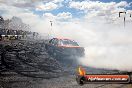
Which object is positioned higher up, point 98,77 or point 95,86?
point 98,77

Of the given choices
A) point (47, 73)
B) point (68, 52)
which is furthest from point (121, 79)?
point (68, 52)

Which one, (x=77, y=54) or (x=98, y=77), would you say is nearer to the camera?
(x=98, y=77)

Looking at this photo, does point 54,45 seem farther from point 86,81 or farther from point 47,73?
point 86,81

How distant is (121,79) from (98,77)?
456 millimetres

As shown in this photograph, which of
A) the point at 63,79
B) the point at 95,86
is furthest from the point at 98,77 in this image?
the point at 63,79

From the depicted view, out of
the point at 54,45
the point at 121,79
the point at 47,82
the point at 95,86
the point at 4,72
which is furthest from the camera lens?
the point at 54,45

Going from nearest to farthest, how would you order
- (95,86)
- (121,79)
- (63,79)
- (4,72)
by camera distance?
1. (121,79)
2. (95,86)
3. (63,79)
4. (4,72)

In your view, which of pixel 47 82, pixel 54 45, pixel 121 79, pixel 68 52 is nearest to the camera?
pixel 121 79

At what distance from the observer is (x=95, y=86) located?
8.38 meters

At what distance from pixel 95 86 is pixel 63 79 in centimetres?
172

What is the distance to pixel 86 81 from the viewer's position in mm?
4852

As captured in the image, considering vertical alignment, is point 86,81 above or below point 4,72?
above

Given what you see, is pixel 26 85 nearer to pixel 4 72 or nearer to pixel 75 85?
pixel 75 85

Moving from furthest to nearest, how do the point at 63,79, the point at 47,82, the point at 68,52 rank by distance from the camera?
the point at 68,52
the point at 63,79
the point at 47,82
